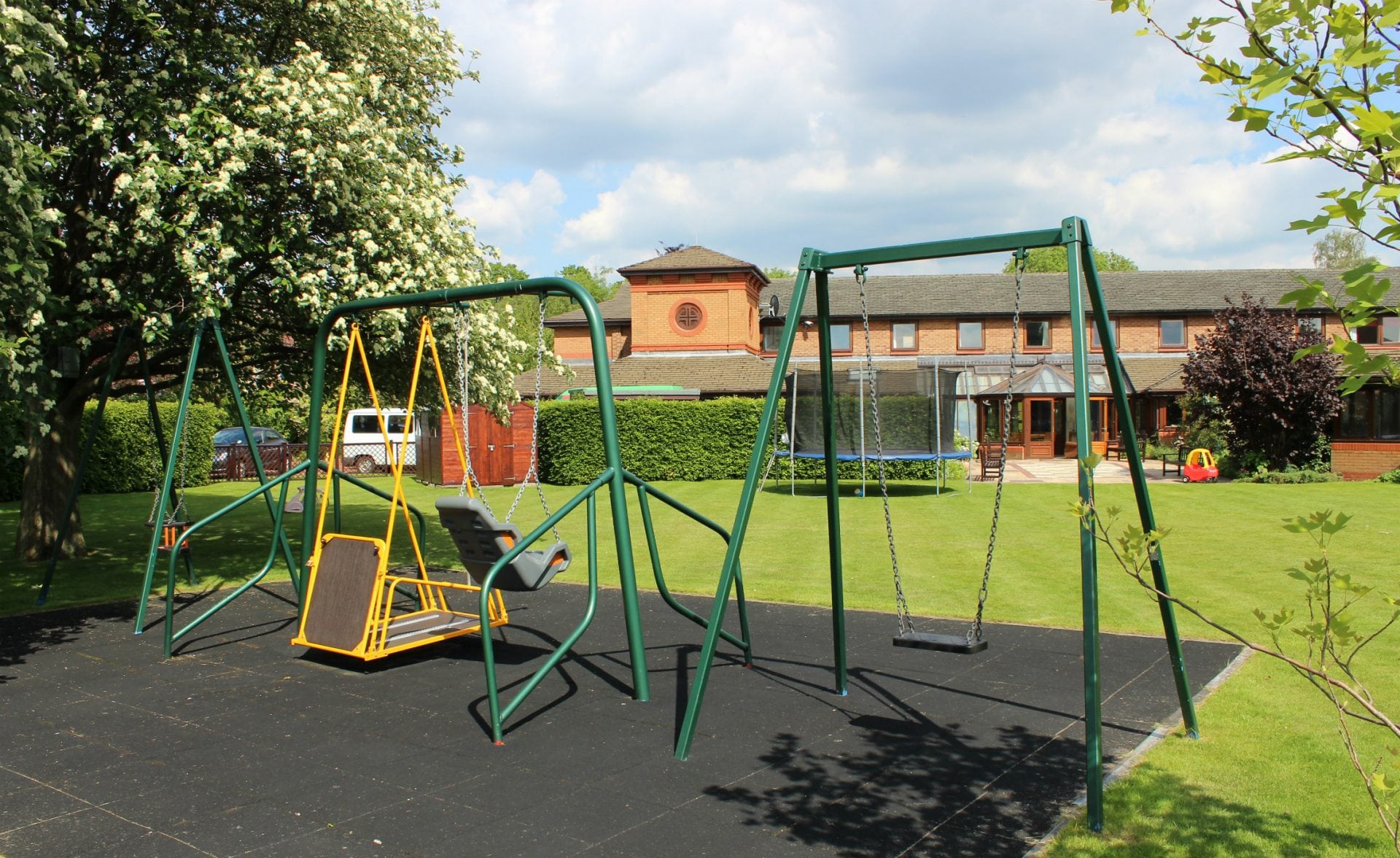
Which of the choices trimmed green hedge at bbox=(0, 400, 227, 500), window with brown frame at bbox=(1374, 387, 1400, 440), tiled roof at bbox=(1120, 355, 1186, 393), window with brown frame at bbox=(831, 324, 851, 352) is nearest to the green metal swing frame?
trimmed green hedge at bbox=(0, 400, 227, 500)

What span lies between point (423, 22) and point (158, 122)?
4125 millimetres

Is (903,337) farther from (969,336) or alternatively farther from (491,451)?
(491,451)

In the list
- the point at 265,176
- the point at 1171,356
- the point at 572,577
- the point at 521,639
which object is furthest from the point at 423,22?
the point at 1171,356

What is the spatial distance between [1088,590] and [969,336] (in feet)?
129

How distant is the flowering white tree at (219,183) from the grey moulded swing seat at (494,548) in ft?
13.6

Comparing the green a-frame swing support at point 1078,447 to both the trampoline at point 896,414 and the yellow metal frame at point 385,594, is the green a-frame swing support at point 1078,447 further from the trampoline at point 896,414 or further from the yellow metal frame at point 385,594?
the trampoline at point 896,414

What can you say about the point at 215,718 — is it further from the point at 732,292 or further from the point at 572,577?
the point at 732,292

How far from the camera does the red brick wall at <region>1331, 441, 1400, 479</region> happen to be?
25625 millimetres

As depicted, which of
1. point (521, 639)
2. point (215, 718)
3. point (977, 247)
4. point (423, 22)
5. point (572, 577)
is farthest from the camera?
point (423, 22)

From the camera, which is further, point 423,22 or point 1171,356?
point 1171,356

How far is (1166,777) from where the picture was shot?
16.1 ft

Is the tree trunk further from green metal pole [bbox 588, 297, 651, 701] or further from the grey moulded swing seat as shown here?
green metal pole [bbox 588, 297, 651, 701]

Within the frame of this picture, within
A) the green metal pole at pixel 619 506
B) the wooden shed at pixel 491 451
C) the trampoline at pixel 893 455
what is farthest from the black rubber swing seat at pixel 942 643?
the wooden shed at pixel 491 451

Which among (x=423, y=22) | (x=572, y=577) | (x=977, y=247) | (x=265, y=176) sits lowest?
(x=572, y=577)
